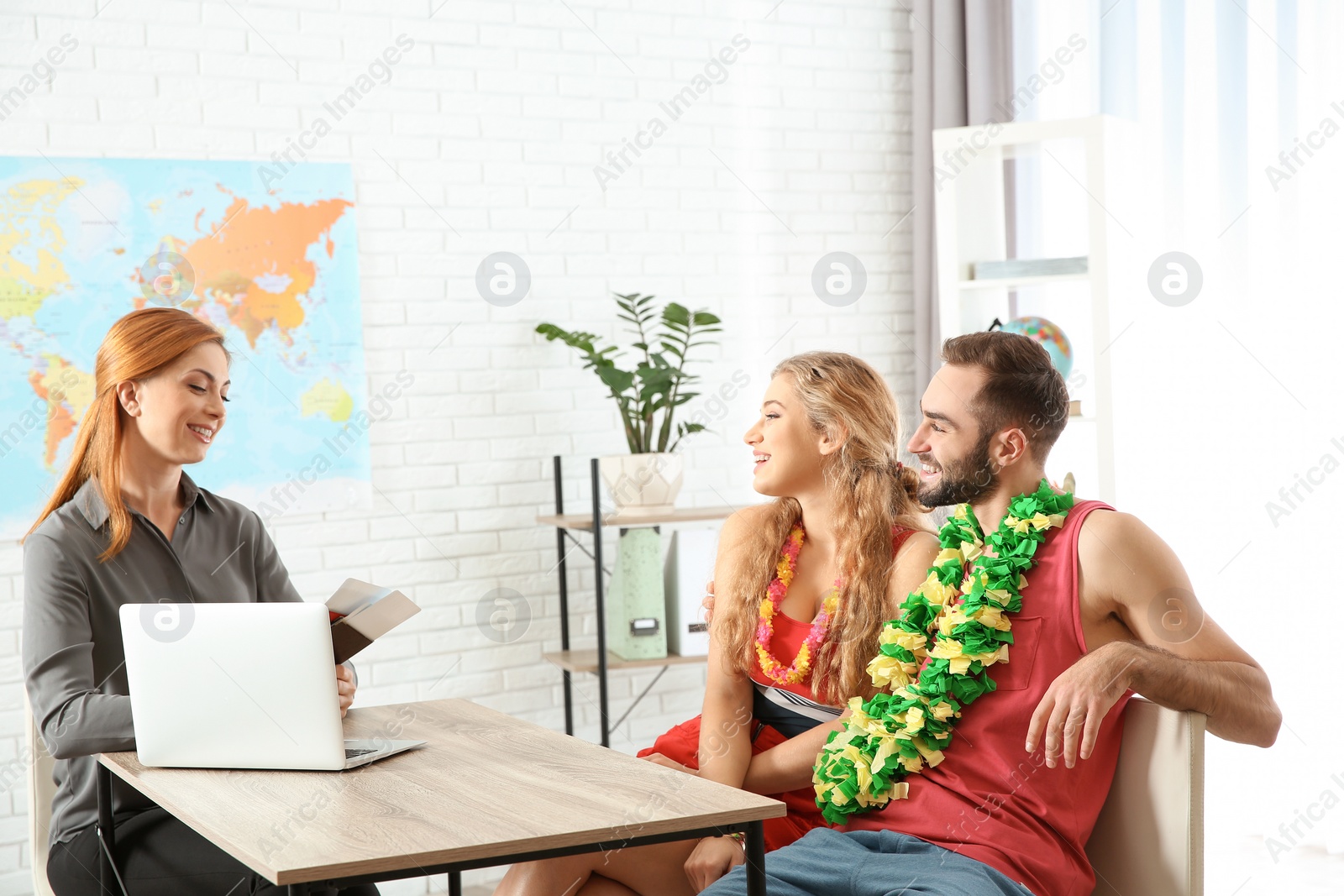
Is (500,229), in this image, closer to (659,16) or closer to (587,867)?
(659,16)

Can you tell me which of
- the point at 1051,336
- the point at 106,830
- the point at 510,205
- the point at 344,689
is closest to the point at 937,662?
the point at 344,689

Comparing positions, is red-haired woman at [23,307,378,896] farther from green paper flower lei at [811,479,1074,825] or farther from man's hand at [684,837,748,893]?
green paper flower lei at [811,479,1074,825]

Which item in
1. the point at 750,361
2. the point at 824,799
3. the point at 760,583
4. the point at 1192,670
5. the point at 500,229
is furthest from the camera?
the point at 750,361

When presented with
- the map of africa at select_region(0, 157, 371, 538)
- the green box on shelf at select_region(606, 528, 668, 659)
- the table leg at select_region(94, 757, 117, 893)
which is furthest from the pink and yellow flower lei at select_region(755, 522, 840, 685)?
the map of africa at select_region(0, 157, 371, 538)

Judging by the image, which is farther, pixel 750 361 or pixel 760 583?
pixel 750 361

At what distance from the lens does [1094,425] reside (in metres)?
3.77

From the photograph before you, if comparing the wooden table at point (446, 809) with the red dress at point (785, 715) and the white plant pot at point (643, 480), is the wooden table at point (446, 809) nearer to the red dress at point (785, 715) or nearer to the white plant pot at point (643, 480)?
the red dress at point (785, 715)

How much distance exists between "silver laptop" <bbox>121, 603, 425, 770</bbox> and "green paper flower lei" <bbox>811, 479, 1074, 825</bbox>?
74cm

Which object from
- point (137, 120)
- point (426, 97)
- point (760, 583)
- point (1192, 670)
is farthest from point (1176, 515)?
point (137, 120)

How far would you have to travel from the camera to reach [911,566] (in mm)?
2234

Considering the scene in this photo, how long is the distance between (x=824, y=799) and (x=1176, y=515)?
2.13 metres

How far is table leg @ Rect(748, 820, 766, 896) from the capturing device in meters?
1.63

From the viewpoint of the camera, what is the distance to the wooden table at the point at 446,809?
147 cm

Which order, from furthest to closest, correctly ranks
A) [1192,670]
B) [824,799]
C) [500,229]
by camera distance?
[500,229] → [824,799] → [1192,670]
